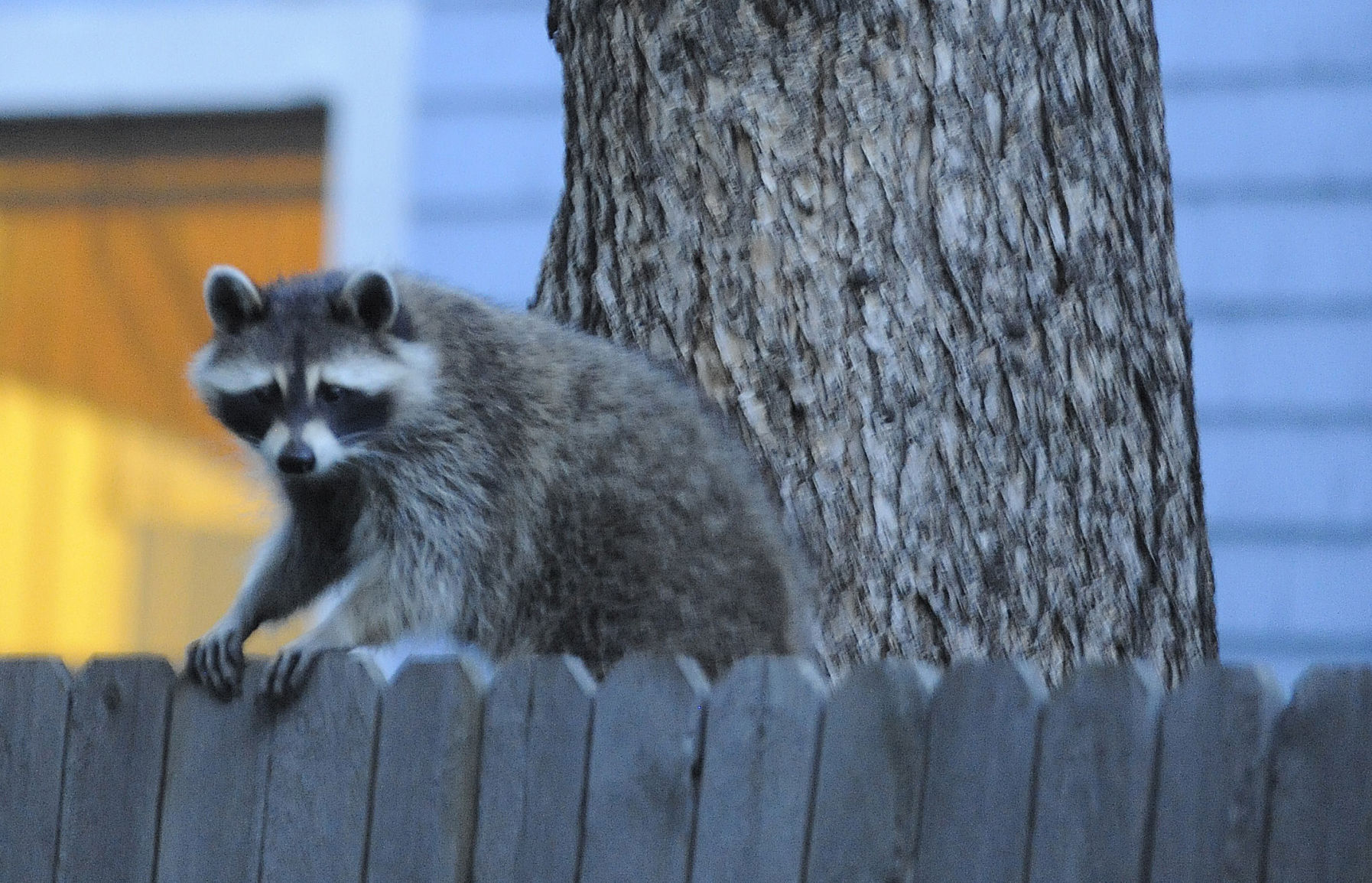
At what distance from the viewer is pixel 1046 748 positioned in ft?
6.63

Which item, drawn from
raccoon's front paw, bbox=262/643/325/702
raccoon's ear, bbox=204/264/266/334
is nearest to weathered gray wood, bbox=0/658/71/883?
raccoon's front paw, bbox=262/643/325/702

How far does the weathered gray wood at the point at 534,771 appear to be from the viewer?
7.39 ft

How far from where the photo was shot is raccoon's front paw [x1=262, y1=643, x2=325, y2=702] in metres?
2.43

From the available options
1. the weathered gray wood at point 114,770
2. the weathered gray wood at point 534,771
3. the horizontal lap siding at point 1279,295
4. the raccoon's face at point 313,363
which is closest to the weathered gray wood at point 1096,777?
the weathered gray wood at point 534,771

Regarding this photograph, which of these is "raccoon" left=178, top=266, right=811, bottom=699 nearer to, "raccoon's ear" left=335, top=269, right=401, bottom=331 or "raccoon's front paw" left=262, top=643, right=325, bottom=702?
"raccoon's ear" left=335, top=269, right=401, bottom=331

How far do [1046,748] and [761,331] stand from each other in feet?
4.37

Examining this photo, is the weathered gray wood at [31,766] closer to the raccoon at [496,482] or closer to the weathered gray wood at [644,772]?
the raccoon at [496,482]

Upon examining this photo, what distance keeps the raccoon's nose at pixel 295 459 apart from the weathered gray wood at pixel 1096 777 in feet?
4.51

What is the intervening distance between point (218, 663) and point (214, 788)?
19 centimetres

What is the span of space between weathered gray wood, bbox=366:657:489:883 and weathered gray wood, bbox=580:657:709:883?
18 cm

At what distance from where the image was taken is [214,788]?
2449 mm

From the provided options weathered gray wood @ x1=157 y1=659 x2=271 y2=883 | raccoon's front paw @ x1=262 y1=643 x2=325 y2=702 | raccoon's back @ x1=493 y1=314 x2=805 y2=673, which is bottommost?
weathered gray wood @ x1=157 y1=659 x2=271 y2=883

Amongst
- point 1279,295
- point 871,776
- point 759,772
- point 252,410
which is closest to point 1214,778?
point 871,776

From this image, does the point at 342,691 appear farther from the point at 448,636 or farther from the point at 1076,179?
the point at 1076,179
